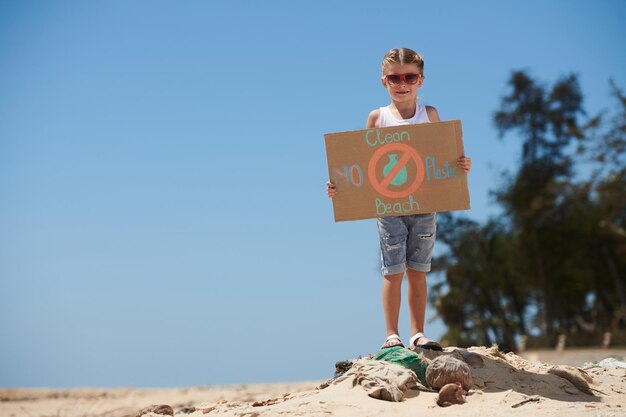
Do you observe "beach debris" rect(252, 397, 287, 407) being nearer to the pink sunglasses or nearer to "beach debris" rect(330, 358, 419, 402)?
"beach debris" rect(330, 358, 419, 402)

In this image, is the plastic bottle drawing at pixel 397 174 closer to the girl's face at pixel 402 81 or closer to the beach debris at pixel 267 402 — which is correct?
the girl's face at pixel 402 81

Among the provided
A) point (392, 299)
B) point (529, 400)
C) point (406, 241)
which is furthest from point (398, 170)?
point (529, 400)

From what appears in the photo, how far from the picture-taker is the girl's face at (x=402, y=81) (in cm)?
600

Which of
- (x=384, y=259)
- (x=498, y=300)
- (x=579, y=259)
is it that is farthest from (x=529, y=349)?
(x=384, y=259)

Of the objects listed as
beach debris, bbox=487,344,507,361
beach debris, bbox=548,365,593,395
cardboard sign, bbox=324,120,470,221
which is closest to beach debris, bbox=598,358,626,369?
beach debris, bbox=548,365,593,395

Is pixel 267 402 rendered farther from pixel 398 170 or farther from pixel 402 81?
pixel 402 81

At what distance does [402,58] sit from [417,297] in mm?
2138

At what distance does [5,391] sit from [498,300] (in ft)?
63.2

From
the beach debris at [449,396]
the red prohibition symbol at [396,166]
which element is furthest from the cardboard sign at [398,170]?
the beach debris at [449,396]

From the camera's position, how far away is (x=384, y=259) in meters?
6.00

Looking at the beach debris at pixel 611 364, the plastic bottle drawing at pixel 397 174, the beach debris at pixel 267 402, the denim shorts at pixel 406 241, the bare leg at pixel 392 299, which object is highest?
the plastic bottle drawing at pixel 397 174

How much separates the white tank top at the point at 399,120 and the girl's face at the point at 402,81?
163 mm

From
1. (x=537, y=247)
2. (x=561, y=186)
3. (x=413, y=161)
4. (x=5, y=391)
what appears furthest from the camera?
(x=537, y=247)

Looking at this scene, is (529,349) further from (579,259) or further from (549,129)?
(549,129)
